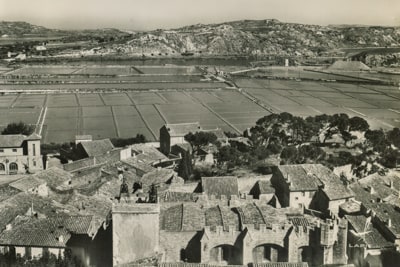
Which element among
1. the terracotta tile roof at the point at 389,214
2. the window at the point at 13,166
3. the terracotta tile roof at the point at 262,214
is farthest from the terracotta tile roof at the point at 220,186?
the window at the point at 13,166

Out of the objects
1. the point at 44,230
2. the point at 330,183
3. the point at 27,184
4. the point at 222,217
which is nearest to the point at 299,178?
the point at 330,183

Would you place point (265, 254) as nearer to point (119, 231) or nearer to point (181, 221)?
point (181, 221)

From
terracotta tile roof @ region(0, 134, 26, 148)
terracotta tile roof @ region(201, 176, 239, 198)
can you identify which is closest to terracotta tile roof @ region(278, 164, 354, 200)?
terracotta tile roof @ region(201, 176, 239, 198)

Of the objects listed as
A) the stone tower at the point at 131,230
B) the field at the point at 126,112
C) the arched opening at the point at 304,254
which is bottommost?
the field at the point at 126,112

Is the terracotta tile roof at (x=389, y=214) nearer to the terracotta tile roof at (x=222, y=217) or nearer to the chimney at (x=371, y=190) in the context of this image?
the chimney at (x=371, y=190)

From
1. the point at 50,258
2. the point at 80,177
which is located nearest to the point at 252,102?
the point at 80,177
